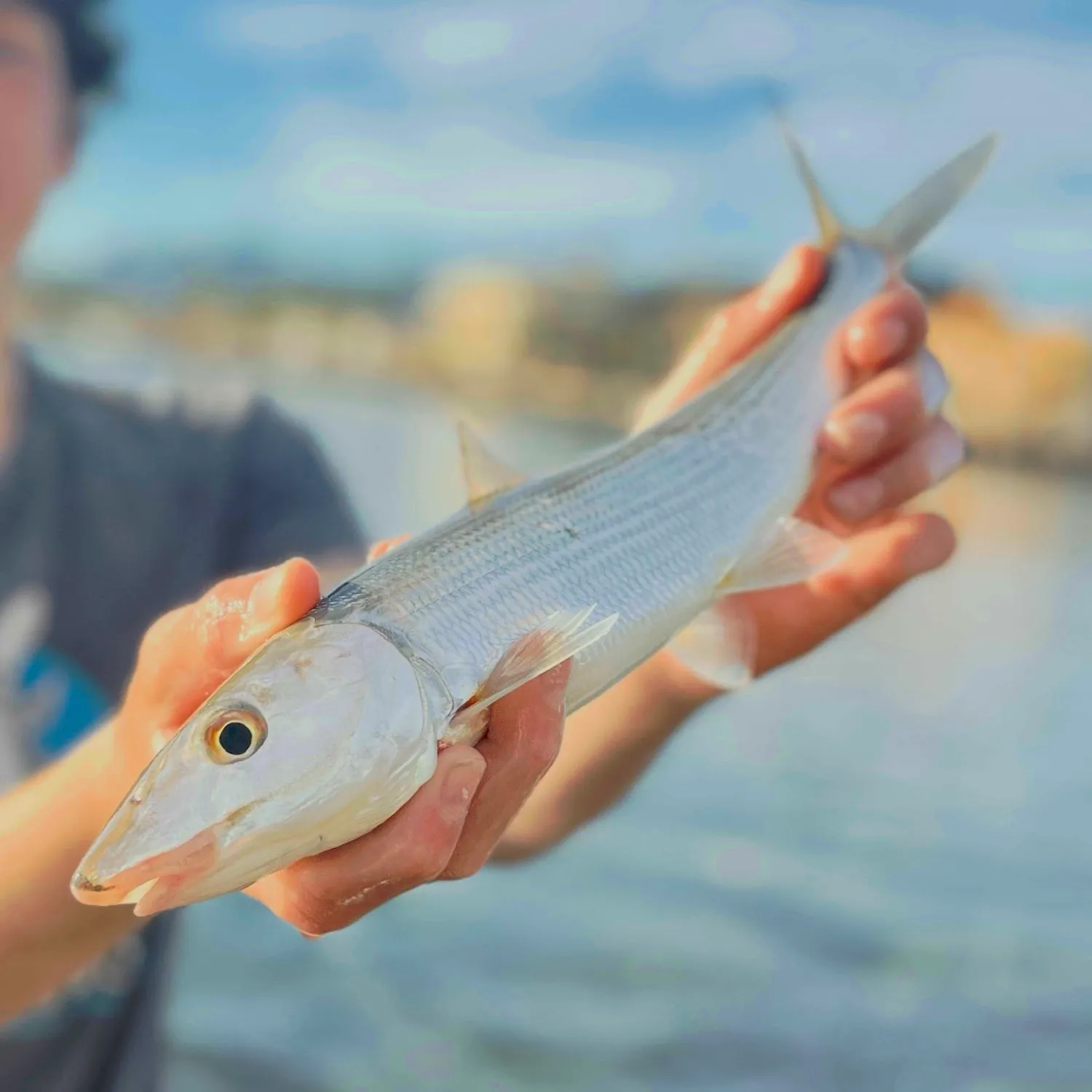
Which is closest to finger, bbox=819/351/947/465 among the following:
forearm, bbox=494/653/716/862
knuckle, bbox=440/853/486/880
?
forearm, bbox=494/653/716/862

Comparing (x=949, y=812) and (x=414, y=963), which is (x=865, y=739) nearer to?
(x=949, y=812)

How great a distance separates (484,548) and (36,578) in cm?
112

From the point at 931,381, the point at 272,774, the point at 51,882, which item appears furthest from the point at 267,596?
the point at 931,381

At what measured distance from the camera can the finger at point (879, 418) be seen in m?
1.41

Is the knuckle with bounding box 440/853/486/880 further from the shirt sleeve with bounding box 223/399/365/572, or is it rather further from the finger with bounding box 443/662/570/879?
the shirt sleeve with bounding box 223/399/365/572

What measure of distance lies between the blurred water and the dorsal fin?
7.57 feet

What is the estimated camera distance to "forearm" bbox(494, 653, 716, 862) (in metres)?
1.49

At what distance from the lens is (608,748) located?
1.53 m

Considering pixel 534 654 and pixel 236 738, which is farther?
pixel 534 654

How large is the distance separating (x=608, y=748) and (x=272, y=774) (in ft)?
2.64

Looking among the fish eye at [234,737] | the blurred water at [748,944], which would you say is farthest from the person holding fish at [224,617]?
the blurred water at [748,944]

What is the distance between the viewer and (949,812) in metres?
4.46

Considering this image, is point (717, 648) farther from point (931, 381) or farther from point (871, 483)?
point (931, 381)

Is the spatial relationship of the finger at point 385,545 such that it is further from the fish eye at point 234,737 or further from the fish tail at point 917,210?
the fish tail at point 917,210
